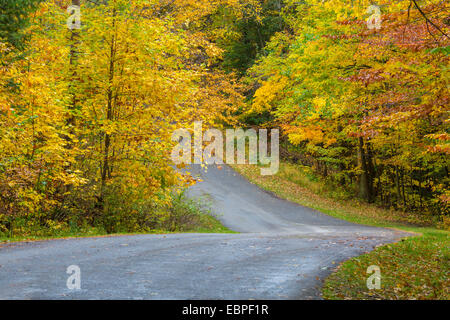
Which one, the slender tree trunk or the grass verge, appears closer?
the grass verge

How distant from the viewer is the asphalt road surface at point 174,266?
5480mm

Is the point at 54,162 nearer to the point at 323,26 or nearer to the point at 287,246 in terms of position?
the point at 287,246

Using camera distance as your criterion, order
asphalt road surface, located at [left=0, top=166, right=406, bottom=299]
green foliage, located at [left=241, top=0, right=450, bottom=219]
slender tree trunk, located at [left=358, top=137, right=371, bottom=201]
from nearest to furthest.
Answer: asphalt road surface, located at [left=0, top=166, right=406, bottom=299] < green foliage, located at [left=241, top=0, right=450, bottom=219] < slender tree trunk, located at [left=358, top=137, right=371, bottom=201]

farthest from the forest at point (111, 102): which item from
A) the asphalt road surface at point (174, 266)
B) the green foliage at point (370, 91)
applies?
the asphalt road surface at point (174, 266)

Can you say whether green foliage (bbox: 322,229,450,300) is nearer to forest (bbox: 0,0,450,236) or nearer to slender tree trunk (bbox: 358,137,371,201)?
forest (bbox: 0,0,450,236)

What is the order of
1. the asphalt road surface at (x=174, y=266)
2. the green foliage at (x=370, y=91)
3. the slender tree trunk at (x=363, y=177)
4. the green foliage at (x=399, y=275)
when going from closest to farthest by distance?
1. the asphalt road surface at (x=174, y=266)
2. the green foliage at (x=399, y=275)
3. the green foliage at (x=370, y=91)
4. the slender tree trunk at (x=363, y=177)

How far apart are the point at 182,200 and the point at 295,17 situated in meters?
21.3

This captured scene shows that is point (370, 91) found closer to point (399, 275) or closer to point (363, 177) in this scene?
point (363, 177)

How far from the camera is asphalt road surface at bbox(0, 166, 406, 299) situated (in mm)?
5480

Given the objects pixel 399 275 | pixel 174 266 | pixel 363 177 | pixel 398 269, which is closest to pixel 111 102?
pixel 174 266

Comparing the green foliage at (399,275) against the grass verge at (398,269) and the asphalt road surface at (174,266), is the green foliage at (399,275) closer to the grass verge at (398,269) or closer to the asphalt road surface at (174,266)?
the grass verge at (398,269)

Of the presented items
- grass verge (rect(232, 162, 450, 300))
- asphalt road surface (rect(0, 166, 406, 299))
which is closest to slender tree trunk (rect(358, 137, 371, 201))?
grass verge (rect(232, 162, 450, 300))
